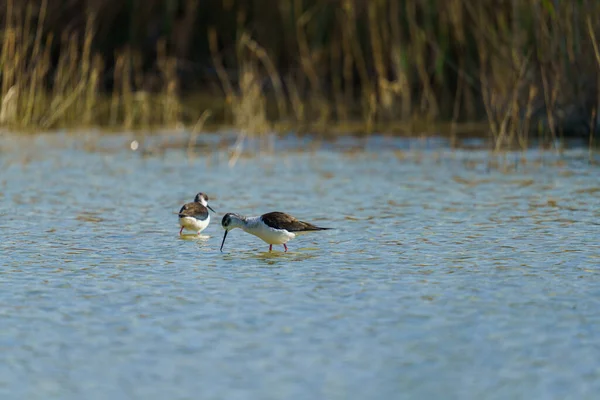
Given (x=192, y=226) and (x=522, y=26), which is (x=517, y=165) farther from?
(x=192, y=226)

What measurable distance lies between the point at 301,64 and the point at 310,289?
451 inches

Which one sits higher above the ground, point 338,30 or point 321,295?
point 338,30

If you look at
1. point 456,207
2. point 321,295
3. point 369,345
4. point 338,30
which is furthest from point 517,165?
point 369,345

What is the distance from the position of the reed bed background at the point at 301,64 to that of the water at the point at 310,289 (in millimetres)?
1762

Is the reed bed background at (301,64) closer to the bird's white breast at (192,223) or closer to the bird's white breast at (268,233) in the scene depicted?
the bird's white breast at (192,223)

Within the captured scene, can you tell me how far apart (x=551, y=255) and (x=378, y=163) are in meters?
6.08

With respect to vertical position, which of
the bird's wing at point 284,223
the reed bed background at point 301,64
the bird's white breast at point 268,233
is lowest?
the bird's white breast at point 268,233

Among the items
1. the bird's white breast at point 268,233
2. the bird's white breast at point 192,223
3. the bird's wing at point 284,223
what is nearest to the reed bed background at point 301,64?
the bird's white breast at point 192,223

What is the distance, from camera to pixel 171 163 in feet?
46.0

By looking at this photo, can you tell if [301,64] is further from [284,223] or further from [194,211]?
[284,223]

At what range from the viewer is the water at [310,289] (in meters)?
4.97

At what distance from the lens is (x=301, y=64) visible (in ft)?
58.9

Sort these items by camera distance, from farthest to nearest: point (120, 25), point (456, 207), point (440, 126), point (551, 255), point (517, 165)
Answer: point (120, 25), point (440, 126), point (517, 165), point (456, 207), point (551, 255)

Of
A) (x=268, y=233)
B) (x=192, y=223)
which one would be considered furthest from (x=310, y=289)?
(x=192, y=223)
